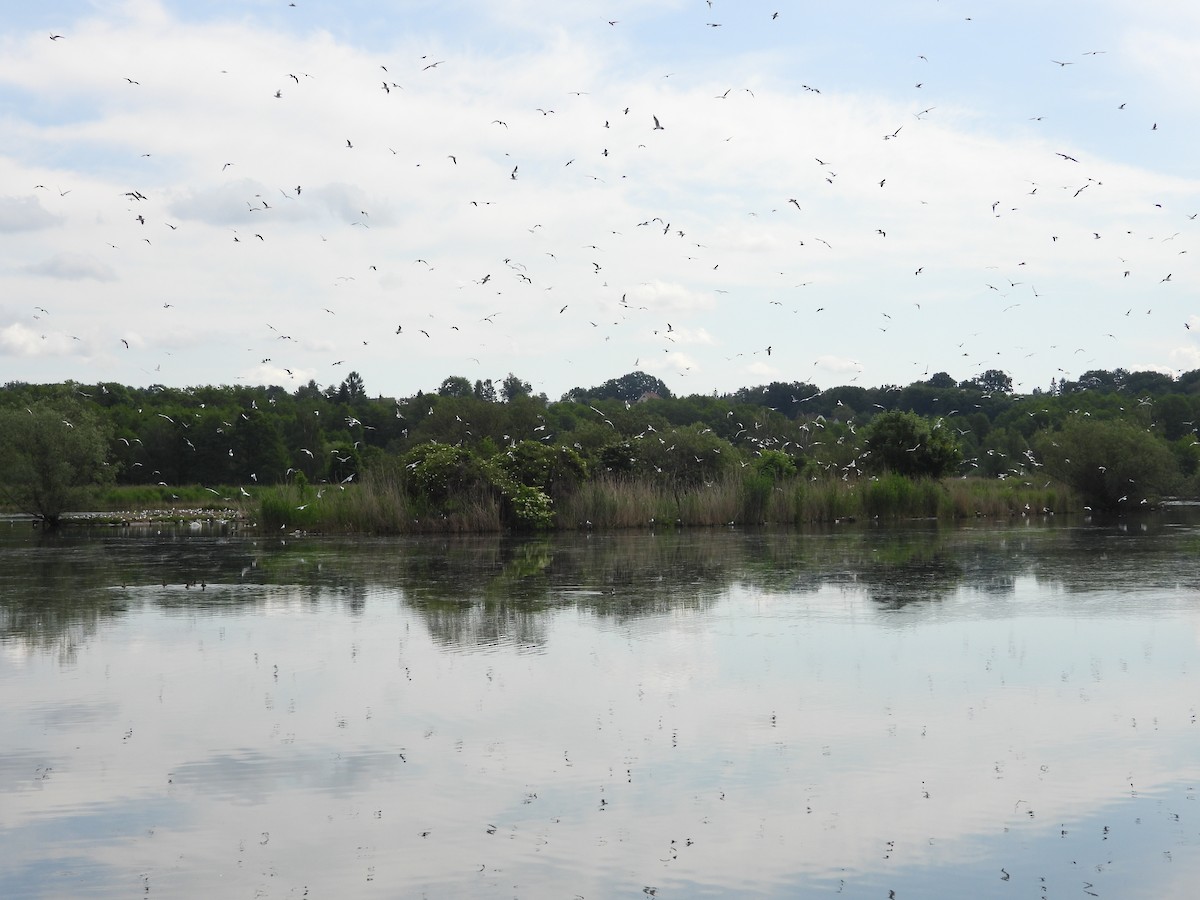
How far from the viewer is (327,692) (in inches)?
378

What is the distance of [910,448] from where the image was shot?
133 feet

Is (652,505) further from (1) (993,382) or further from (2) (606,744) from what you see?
(1) (993,382)

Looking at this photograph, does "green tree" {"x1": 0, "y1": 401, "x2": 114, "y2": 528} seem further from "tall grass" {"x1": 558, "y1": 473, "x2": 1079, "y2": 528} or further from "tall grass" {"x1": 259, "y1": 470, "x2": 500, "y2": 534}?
"tall grass" {"x1": 558, "y1": 473, "x2": 1079, "y2": 528}

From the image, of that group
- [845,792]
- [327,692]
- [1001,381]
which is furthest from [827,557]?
[1001,381]

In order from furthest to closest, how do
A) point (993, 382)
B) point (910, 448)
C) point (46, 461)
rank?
point (993, 382)
point (910, 448)
point (46, 461)

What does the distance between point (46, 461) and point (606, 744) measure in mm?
36907

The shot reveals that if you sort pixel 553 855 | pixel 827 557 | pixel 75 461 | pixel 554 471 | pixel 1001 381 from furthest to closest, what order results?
1. pixel 1001 381
2. pixel 75 461
3. pixel 554 471
4. pixel 827 557
5. pixel 553 855

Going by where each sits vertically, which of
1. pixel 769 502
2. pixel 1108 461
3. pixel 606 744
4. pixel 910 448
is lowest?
pixel 606 744

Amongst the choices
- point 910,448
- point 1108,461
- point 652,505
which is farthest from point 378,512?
point 1108,461

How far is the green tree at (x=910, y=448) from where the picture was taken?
1607 inches

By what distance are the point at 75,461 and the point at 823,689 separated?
3710 cm

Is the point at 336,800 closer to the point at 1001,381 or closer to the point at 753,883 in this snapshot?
the point at 753,883

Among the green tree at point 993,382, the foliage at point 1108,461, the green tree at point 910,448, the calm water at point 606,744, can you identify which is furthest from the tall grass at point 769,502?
the green tree at point 993,382

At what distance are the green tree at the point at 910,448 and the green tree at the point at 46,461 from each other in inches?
1090
